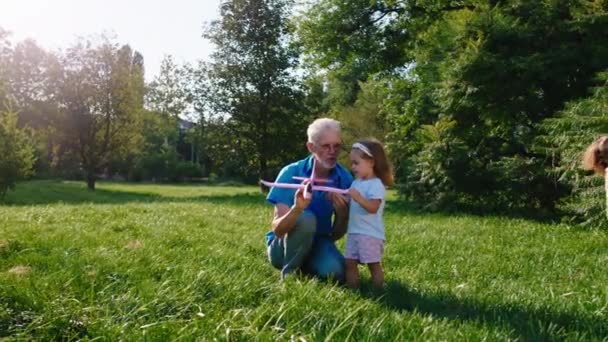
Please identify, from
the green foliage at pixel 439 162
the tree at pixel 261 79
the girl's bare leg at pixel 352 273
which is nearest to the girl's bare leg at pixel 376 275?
the girl's bare leg at pixel 352 273

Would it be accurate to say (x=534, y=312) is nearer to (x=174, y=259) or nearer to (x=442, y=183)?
(x=174, y=259)

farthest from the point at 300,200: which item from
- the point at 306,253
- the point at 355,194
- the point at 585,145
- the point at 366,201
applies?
the point at 585,145

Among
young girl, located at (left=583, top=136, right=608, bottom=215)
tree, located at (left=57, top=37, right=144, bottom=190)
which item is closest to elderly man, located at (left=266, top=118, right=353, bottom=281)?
young girl, located at (left=583, top=136, right=608, bottom=215)

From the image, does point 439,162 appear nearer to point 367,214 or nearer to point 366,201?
point 367,214

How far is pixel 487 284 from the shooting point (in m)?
4.53

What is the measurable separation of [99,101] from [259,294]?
95.4 ft

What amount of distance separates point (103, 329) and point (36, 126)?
40.2 metres

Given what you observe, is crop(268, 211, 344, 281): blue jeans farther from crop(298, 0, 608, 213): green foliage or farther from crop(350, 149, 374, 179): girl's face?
crop(298, 0, 608, 213): green foliage

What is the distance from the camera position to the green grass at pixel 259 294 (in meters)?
2.76

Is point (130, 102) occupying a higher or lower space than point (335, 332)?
higher

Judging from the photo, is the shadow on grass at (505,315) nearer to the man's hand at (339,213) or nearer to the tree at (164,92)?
the man's hand at (339,213)

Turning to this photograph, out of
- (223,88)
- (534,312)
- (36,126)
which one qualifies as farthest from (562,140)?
(36,126)

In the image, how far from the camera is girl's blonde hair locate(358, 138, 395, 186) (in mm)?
4195

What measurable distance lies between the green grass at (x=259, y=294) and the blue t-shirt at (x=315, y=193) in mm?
545
